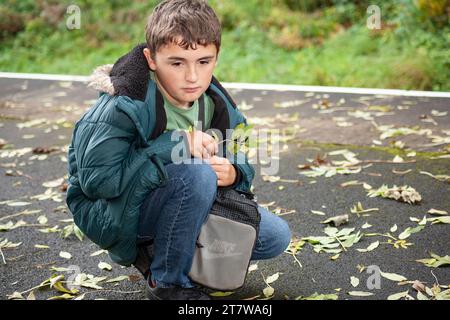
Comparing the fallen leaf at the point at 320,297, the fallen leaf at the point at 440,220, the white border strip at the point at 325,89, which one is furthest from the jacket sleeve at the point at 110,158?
the white border strip at the point at 325,89

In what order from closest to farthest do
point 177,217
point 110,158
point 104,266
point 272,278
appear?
point 110,158
point 177,217
point 272,278
point 104,266

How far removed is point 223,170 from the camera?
9.09 ft

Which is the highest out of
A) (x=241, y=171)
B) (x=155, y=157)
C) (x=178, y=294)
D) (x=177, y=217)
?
(x=155, y=157)

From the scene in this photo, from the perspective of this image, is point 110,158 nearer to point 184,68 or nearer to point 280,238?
point 184,68

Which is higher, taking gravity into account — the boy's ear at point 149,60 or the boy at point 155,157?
the boy's ear at point 149,60

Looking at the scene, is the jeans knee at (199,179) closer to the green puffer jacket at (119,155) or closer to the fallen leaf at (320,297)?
the green puffer jacket at (119,155)

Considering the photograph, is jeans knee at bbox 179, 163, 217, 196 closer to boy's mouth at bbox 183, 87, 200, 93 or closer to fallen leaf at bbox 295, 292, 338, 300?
boy's mouth at bbox 183, 87, 200, 93

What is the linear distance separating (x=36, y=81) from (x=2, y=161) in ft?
11.2

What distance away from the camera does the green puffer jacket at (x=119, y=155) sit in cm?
258

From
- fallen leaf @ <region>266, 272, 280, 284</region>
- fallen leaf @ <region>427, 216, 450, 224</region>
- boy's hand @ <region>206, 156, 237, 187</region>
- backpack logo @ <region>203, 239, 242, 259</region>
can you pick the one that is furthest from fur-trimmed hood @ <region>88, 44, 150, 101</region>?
fallen leaf @ <region>427, 216, 450, 224</region>

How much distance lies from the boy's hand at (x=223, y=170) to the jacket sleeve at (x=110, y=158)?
25 centimetres

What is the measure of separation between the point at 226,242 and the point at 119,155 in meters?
0.57

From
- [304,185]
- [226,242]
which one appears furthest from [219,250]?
[304,185]
